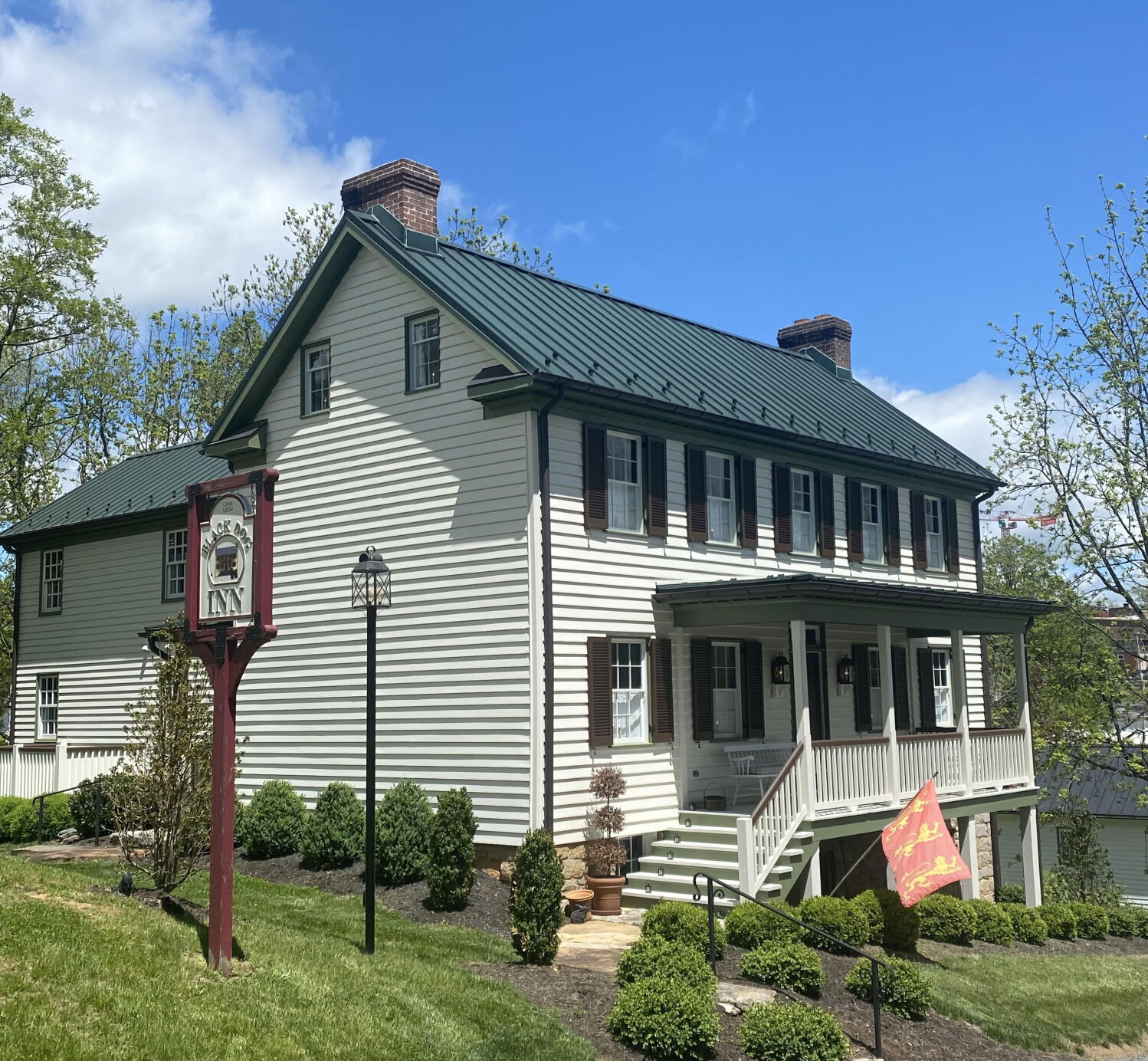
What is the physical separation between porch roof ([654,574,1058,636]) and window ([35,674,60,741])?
15948 mm

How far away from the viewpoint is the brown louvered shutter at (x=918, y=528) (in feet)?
85.3

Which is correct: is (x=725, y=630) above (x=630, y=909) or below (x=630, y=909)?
above

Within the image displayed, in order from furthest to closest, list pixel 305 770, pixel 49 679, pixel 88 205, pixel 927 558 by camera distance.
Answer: pixel 88 205 < pixel 49 679 < pixel 927 558 < pixel 305 770

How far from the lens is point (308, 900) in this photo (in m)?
16.0

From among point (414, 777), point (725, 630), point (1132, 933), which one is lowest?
point (1132, 933)

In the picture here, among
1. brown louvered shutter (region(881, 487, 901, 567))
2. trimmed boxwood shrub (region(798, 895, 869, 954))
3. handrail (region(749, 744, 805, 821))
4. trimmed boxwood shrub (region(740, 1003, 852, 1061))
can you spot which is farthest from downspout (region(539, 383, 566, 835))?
brown louvered shutter (region(881, 487, 901, 567))

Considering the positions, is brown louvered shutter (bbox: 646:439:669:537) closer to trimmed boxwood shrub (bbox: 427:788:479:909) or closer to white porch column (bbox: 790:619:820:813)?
white porch column (bbox: 790:619:820:813)

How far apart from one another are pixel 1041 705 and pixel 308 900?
3177 centimetres

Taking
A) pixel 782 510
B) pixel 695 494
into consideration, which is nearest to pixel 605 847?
pixel 695 494

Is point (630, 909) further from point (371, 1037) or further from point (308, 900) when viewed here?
point (371, 1037)

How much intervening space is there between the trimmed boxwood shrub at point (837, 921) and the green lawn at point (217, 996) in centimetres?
465

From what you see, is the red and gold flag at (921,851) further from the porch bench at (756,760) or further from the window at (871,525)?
the window at (871,525)

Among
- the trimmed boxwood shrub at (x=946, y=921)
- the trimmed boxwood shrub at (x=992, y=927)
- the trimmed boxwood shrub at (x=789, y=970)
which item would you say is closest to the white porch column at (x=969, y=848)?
the trimmed boxwood shrub at (x=992, y=927)

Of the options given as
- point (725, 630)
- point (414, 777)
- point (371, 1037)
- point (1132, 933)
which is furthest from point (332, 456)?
point (1132, 933)
